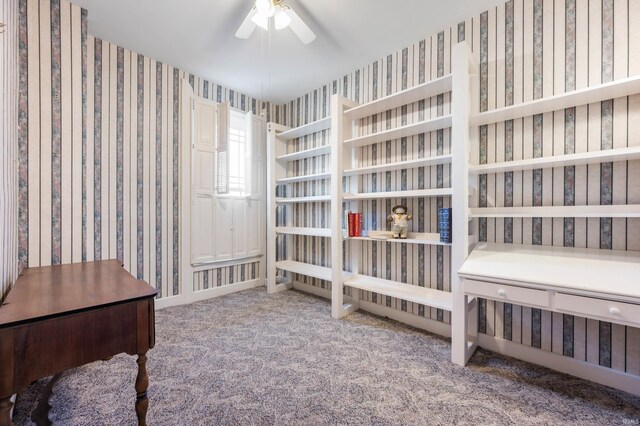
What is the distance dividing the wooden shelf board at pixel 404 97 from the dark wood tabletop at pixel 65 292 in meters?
2.39

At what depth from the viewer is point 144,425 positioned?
1273 millimetres

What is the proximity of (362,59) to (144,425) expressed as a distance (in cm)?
342

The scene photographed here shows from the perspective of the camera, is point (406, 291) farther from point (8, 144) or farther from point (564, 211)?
point (8, 144)

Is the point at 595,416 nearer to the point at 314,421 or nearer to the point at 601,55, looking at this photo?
the point at 314,421

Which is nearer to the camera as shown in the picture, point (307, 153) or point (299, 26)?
point (299, 26)

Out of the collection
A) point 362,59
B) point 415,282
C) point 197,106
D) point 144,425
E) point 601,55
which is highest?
point 362,59

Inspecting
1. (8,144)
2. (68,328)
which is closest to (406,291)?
(68,328)

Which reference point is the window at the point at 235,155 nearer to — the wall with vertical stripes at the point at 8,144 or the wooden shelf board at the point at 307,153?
the wooden shelf board at the point at 307,153

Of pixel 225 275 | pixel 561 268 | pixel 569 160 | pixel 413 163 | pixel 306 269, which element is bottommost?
pixel 225 275

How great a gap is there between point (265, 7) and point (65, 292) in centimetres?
204

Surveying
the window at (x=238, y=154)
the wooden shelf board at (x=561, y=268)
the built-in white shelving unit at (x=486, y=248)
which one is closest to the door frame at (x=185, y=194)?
the window at (x=238, y=154)

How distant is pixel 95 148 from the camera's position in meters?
2.64

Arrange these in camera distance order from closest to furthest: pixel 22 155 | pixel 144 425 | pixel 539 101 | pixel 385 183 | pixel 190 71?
pixel 144 425
pixel 539 101
pixel 22 155
pixel 385 183
pixel 190 71

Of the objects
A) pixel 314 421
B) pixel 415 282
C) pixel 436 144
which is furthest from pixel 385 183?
pixel 314 421
